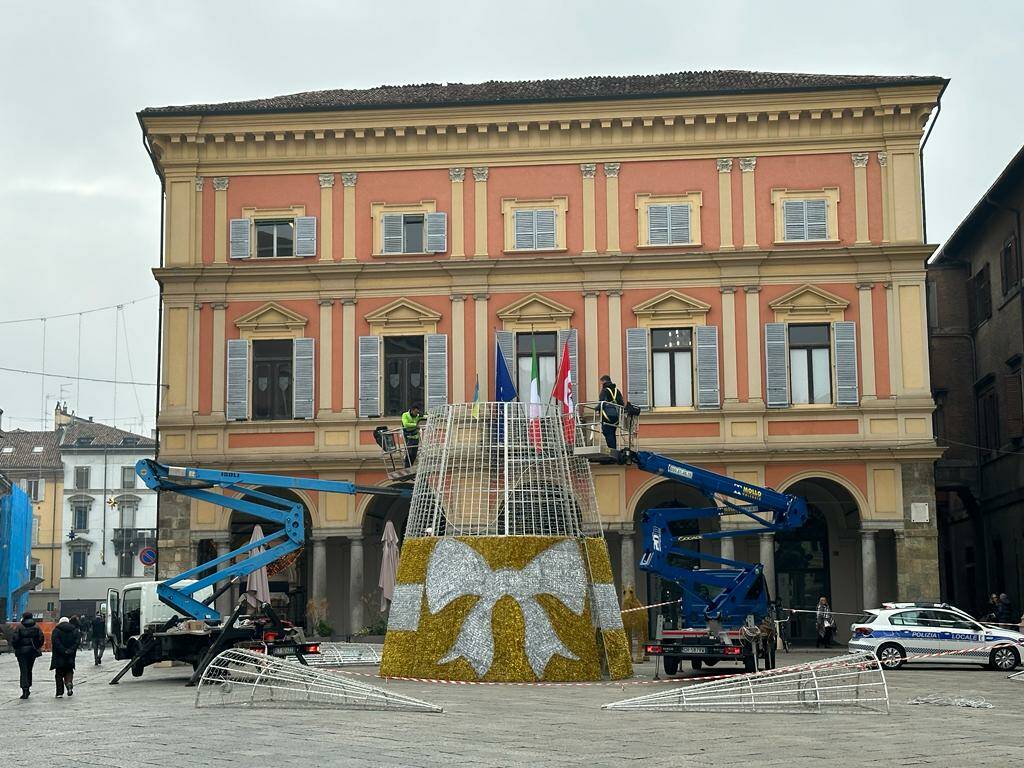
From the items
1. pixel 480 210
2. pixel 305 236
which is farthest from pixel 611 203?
pixel 305 236

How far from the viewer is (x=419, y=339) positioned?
1470 inches

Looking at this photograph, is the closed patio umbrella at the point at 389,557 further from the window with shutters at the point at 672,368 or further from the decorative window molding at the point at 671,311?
the decorative window molding at the point at 671,311

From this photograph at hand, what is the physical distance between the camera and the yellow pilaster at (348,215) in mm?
37625

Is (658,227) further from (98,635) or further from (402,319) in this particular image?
(98,635)

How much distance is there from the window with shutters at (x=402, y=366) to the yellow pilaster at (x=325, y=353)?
4.71 ft

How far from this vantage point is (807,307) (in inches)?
1433

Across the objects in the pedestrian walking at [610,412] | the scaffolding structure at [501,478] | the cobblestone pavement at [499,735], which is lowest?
the cobblestone pavement at [499,735]

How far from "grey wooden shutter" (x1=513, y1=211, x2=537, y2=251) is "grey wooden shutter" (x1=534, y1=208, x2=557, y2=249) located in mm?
114

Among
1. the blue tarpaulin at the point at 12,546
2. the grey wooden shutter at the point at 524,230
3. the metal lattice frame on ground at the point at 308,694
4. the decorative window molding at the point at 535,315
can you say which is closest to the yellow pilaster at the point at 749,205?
the decorative window molding at the point at 535,315

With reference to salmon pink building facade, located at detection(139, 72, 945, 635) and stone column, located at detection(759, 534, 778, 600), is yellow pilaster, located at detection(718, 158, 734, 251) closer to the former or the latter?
salmon pink building facade, located at detection(139, 72, 945, 635)

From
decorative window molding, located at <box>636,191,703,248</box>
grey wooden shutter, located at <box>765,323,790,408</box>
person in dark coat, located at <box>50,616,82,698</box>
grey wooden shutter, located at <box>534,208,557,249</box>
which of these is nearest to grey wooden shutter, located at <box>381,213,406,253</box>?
grey wooden shutter, located at <box>534,208,557,249</box>

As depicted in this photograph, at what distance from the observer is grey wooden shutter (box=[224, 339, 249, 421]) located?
3719 centimetres

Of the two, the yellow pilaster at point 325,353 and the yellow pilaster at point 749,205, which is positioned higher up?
the yellow pilaster at point 749,205

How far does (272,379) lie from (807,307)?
13.7 m
